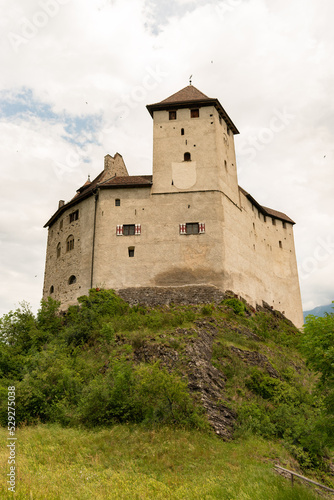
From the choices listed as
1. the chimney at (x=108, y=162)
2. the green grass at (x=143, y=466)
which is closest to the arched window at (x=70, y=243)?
the chimney at (x=108, y=162)

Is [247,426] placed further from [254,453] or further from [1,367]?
[1,367]

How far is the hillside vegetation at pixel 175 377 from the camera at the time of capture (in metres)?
18.3

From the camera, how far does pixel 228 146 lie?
39.5 m

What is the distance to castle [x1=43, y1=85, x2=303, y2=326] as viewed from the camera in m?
33.9

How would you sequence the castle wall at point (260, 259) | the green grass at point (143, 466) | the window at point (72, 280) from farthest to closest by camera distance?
the window at point (72, 280), the castle wall at point (260, 259), the green grass at point (143, 466)

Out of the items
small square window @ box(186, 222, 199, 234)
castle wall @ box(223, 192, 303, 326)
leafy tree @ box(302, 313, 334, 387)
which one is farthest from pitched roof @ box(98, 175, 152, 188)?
leafy tree @ box(302, 313, 334, 387)

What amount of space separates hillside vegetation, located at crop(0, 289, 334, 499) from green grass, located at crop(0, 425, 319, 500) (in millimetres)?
149

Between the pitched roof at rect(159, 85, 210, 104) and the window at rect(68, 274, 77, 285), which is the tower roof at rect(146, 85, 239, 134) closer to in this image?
the pitched roof at rect(159, 85, 210, 104)

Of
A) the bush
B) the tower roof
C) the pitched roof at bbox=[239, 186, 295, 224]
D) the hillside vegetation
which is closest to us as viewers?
the hillside vegetation

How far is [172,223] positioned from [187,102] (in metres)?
10.9

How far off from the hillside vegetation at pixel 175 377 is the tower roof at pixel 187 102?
652 inches

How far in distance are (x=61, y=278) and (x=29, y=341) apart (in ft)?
26.7

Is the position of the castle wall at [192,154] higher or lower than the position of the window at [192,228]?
higher

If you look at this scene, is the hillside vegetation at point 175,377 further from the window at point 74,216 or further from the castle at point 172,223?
the window at point 74,216
